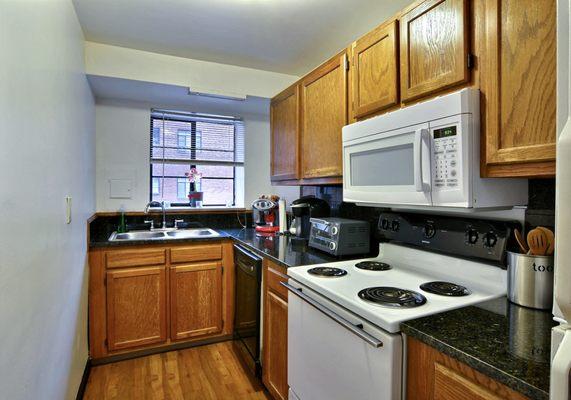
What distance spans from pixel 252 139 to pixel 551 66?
9.09 feet

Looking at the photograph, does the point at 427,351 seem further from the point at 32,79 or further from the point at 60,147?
the point at 60,147

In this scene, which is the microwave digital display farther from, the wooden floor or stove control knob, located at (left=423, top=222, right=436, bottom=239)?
the wooden floor

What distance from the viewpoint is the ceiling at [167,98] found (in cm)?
250

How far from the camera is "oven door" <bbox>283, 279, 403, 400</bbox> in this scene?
97 centimetres

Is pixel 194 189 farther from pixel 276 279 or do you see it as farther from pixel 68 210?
pixel 276 279

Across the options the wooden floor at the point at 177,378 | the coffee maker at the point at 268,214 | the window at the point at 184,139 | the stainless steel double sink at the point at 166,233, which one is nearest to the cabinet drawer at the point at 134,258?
the stainless steel double sink at the point at 166,233

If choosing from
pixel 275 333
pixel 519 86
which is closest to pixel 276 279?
pixel 275 333

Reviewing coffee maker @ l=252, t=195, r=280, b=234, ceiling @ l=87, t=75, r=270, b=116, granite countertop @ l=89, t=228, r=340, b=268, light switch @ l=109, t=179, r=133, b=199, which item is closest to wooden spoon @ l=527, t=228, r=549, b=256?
granite countertop @ l=89, t=228, r=340, b=268

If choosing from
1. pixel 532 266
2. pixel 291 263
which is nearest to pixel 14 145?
pixel 291 263

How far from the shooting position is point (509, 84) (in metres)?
1.01

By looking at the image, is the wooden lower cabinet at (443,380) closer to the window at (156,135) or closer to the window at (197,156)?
the window at (197,156)

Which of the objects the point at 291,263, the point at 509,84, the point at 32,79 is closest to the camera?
the point at 509,84

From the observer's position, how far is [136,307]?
93.8 inches

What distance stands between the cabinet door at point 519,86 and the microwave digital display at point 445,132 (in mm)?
100
